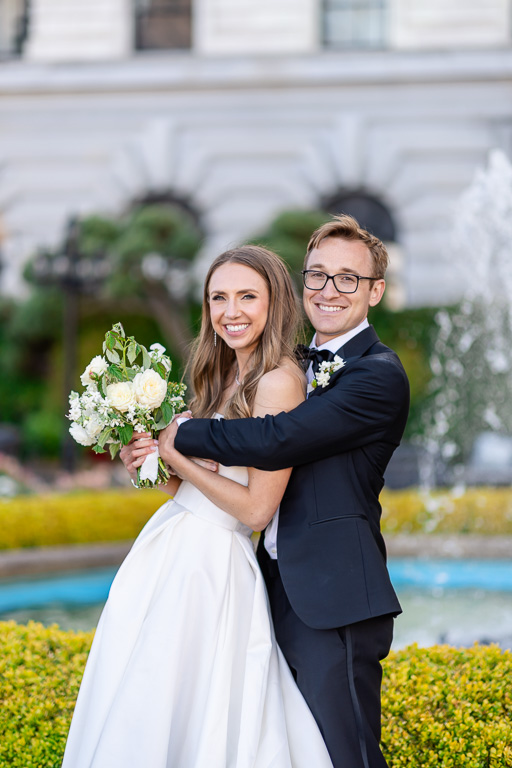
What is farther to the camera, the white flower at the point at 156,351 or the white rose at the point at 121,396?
the white flower at the point at 156,351

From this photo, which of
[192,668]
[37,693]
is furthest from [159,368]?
[37,693]

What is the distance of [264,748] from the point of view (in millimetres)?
2590

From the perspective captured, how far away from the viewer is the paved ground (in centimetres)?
736

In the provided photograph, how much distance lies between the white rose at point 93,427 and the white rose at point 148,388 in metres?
0.15

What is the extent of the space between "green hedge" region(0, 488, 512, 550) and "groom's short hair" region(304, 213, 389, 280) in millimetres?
5603

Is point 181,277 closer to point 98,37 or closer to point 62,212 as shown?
point 62,212

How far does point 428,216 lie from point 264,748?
15.1 metres

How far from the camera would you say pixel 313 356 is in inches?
117

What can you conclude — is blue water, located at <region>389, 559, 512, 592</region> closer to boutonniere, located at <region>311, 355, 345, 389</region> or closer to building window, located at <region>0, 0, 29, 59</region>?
boutonniere, located at <region>311, 355, 345, 389</region>

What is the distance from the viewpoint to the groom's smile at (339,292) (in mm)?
2861

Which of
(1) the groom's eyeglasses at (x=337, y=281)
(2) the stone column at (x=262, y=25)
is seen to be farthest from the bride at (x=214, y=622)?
(2) the stone column at (x=262, y=25)

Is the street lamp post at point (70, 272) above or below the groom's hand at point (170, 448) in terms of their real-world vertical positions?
above

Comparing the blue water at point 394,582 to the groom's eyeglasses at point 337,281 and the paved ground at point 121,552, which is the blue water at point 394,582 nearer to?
the paved ground at point 121,552

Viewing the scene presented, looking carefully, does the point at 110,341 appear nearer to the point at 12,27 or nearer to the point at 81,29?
the point at 81,29
